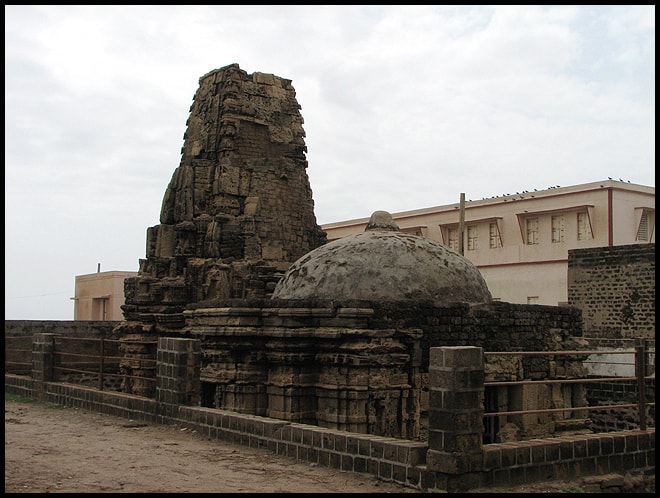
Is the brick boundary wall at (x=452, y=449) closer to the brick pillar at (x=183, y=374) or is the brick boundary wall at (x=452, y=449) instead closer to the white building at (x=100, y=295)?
the brick pillar at (x=183, y=374)

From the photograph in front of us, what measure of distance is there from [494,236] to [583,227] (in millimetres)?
3868

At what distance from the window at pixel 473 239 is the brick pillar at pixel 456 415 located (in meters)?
24.8

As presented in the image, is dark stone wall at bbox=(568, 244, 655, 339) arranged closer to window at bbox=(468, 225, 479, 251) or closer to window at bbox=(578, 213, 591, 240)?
window at bbox=(578, 213, 591, 240)

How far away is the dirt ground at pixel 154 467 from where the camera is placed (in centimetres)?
665

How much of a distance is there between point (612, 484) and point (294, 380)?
420 centimetres

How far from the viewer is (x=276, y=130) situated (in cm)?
1578

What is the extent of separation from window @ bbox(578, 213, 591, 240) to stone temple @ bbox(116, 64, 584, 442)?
14.6 meters

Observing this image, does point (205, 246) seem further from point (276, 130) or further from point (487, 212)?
point (487, 212)

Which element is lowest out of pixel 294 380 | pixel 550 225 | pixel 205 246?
pixel 294 380

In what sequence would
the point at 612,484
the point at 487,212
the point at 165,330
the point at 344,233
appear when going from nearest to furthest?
1. the point at 612,484
2. the point at 165,330
3. the point at 487,212
4. the point at 344,233

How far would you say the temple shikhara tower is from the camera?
14688mm

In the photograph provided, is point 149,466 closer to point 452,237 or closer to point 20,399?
point 20,399

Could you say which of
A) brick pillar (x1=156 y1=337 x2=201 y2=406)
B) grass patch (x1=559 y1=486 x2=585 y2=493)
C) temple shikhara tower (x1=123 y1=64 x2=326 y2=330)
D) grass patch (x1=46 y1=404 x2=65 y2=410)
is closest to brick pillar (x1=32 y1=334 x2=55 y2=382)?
grass patch (x1=46 y1=404 x2=65 y2=410)

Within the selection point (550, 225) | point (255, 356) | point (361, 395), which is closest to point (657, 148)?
point (361, 395)
